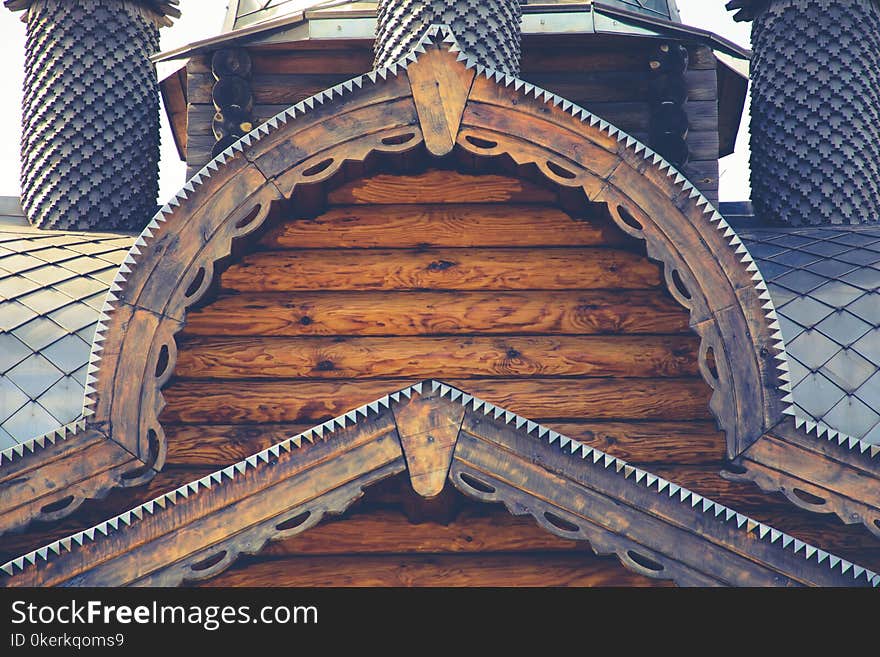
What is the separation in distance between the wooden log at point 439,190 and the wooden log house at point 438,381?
0.05 feet

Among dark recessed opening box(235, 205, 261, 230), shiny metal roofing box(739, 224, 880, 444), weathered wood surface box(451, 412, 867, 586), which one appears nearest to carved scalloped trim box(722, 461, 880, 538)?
shiny metal roofing box(739, 224, 880, 444)

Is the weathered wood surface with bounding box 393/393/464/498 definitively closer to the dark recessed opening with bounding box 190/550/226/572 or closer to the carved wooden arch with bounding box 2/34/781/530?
the dark recessed opening with bounding box 190/550/226/572

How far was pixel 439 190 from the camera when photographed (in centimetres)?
612

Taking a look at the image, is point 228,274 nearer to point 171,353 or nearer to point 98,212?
point 171,353

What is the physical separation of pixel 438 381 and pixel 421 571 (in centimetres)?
123

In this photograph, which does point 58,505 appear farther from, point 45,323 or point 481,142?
point 481,142

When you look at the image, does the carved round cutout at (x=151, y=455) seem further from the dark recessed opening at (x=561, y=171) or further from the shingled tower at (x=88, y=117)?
the shingled tower at (x=88, y=117)

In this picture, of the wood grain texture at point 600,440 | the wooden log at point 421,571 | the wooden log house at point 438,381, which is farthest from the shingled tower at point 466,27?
the wooden log at point 421,571

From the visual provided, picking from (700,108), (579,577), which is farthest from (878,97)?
(579,577)

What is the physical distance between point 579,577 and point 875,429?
1761mm

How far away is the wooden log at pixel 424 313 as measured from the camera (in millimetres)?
6129

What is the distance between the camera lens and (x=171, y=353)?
538cm
